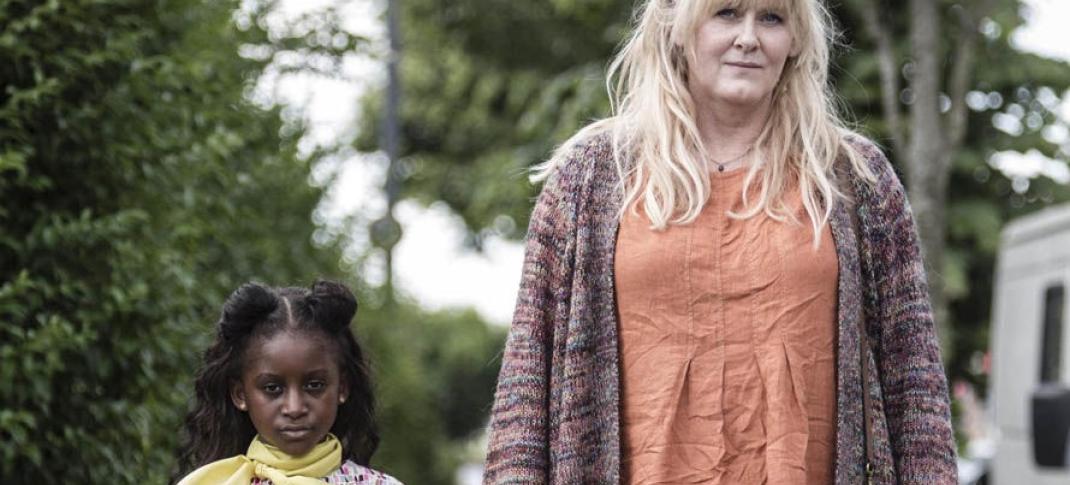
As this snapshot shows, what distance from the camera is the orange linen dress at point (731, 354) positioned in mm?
3611

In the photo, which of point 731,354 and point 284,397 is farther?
point 284,397

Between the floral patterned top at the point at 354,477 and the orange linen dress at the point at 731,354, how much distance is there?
67 centimetres

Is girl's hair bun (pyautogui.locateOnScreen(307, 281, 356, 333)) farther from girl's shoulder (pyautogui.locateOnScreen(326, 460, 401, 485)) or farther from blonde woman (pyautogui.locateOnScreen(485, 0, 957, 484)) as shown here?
blonde woman (pyautogui.locateOnScreen(485, 0, 957, 484))

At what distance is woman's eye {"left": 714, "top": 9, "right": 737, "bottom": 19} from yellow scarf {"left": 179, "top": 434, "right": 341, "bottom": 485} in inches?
48.1

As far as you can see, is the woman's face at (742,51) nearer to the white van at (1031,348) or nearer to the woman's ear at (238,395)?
the woman's ear at (238,395)

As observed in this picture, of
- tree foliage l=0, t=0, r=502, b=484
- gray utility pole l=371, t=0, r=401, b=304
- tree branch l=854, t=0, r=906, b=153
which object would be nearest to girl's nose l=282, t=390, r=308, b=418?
tree foliage l=0, t=0, r=502, b=484

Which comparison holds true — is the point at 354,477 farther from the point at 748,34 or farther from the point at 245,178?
the point at 245,178

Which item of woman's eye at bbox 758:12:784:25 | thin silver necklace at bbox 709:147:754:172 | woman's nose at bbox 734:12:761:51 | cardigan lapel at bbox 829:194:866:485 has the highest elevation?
woman's eye at bbox 758:12:784:25

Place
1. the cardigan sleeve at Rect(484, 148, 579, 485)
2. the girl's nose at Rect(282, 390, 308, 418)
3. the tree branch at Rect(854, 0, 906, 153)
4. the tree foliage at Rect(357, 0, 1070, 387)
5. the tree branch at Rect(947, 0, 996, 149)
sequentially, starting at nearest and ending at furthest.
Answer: the cardigan sleeve at Rect(484, 148, 579, 485)
the girl's nose at Rect(282, 390, 308, 418)
the tree branch at Rect(947, 0, 996, 149)
the tree branch at Rect(854, 0, 906, 153)
the tree foliage at Rect(357, 0, 1070, 387)

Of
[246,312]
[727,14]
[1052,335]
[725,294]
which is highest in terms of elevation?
[727,14]

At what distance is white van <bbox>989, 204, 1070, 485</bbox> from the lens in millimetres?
7766

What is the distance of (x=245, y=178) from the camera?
777 cm

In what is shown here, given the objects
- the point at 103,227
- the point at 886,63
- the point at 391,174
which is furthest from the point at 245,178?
the point at 391,174

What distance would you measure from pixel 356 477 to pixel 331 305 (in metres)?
0.39
